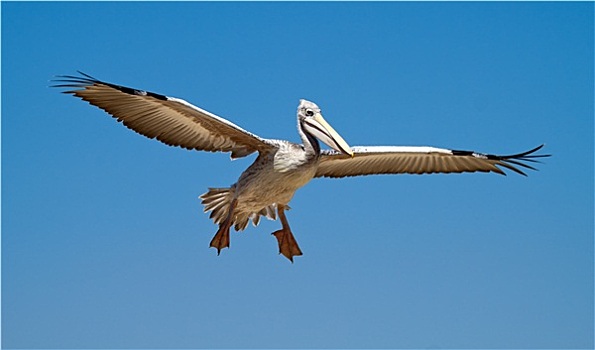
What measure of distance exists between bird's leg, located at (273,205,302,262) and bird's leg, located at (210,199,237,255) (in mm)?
800

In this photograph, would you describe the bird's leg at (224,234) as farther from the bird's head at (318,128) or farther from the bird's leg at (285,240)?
the bird's head at (318,128)

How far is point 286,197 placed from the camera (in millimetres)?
13367

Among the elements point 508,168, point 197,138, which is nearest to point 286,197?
point 197,138

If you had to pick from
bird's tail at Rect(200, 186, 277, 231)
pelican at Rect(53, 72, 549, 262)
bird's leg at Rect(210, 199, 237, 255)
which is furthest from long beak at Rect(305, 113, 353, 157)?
bird's tail at Rect(200, 186, 277, 231)

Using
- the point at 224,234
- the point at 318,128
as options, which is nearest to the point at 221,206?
the point at 224,234

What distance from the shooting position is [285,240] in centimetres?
1441

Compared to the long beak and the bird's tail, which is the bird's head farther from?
the bird's tail

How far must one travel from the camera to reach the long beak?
43.1 ft

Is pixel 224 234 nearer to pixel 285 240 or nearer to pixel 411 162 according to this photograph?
pixel 285 240

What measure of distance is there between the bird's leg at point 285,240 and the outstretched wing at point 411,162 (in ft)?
2.73

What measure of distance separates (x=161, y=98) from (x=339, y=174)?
3.42m

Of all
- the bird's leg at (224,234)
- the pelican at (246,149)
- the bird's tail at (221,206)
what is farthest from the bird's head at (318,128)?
the bird's tail at (221,206)

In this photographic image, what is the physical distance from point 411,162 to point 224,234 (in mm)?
2808

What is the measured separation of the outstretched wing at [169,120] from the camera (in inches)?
507
